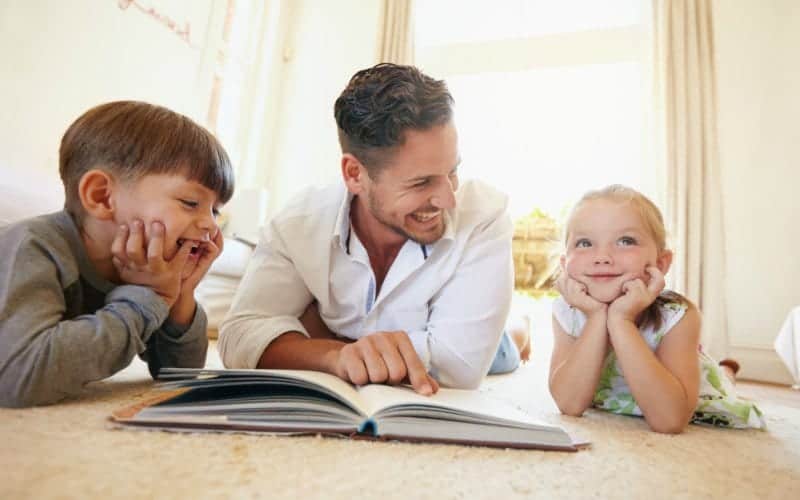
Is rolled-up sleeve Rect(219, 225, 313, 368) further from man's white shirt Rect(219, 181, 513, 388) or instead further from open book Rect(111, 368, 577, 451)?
open book Rect(111, 368, 577, 451)

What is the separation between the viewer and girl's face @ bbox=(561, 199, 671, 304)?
104 centimetres

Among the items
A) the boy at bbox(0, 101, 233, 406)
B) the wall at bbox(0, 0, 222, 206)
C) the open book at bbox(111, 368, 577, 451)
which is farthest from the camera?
the wall at bbox(0, 0, 222, 206)

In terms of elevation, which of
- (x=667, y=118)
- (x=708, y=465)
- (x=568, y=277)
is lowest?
(x=708, y=465)

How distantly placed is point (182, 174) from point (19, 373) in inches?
15.9

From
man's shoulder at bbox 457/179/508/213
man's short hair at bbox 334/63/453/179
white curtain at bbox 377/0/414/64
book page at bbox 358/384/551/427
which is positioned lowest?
book page at bbox 358/384/551/427

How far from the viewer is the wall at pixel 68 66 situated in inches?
94.7

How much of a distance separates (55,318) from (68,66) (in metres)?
2.52

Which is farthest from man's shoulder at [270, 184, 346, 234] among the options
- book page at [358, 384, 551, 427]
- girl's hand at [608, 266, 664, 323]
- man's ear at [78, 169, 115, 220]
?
girl's hand at [608, 266, 664, 323]

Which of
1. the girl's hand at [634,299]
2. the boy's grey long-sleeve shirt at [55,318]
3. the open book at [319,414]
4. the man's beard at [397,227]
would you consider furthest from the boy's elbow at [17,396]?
the girl's hand at [634,299]

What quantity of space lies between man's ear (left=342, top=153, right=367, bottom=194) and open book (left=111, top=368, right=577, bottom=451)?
2.00 feet

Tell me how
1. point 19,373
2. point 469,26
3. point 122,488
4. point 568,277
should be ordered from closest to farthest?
1. point 122,488
2. point 19,373
3. point 568,277
4. point 469,26

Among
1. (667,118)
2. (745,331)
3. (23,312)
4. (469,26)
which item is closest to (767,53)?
(667,118)

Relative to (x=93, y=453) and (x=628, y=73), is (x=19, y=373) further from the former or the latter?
(x=628, y=73)

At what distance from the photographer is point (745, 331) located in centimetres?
315
